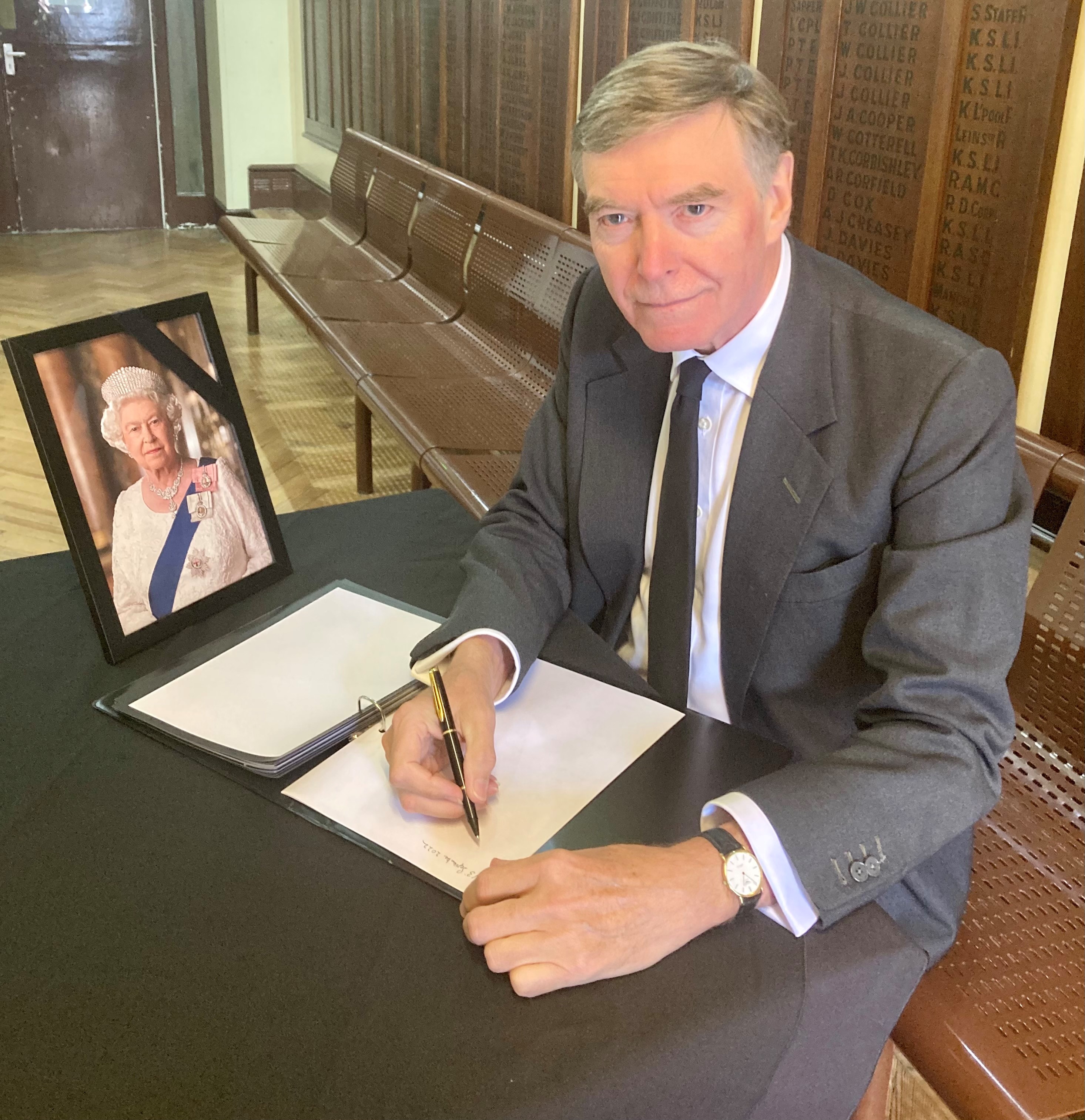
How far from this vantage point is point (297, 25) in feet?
26.7

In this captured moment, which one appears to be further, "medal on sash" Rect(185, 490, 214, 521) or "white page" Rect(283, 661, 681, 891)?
"medal on sash" Rect(185, 490, 214, 521)

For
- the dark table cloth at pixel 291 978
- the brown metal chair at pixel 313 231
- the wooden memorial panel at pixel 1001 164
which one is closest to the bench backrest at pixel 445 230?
the brown metal chair at pixel 313 231

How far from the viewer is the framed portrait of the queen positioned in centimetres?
123

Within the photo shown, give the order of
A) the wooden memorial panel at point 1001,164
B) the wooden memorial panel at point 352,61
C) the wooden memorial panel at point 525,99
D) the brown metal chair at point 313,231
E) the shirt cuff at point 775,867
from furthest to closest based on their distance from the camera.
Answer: the wooden memorial panel at point 352,61, the brown metal chair at point 313,231, the wooden memorial panel at point 525,99, the wooden memorial panel at point 1001,164, the shirt cuff at point 775,867

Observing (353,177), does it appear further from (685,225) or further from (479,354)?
(685,225)

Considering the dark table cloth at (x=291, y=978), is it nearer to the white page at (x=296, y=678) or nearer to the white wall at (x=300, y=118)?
the white page at (x=296, y=678)

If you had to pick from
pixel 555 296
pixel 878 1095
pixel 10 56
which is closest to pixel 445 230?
pixel 555 296

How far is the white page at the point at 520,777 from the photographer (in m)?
1.01

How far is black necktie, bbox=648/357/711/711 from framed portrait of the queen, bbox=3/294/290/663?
52 cm

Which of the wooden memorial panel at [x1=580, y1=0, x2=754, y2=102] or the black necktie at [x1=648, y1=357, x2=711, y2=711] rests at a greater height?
the wooden memorial panel at [x1=580, y1=0, x2=754, y2=102]

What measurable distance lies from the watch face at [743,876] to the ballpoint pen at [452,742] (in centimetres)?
23

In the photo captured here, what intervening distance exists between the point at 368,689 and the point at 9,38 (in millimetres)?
8920

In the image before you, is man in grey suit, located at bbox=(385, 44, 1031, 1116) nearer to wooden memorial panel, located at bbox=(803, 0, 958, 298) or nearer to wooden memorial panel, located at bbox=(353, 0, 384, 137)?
wooden memorial panel, located at bbox=(803, 0, 958, 298)

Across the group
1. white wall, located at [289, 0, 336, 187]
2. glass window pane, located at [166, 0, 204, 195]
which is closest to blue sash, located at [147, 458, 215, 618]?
white wall, located at [289, 0, 336, 187]
